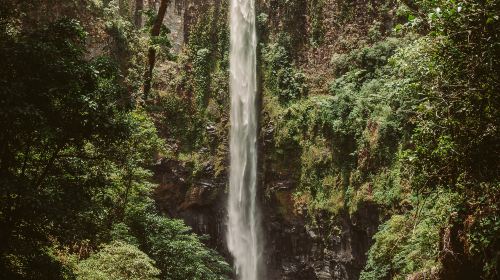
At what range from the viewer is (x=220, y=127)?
2333 cm

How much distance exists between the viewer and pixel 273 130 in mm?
22422

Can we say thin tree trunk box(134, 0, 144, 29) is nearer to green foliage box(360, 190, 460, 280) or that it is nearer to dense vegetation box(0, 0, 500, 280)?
dense vegetation box(0, 0, 500, 280)

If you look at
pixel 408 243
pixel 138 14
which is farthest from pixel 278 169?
pixel 138 14

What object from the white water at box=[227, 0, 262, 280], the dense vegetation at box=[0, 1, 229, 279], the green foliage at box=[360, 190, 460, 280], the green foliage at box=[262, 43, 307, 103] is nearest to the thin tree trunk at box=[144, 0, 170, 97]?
the white water at box=[227, 0, 262, 280]

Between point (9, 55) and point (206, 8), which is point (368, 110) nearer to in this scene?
point (206, 8)

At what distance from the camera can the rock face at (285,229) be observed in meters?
17.8

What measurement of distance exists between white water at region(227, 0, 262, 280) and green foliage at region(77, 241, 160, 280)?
1158 centimetres

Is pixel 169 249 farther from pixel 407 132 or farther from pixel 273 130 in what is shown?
pixel 273 130

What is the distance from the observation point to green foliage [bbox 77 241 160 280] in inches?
395

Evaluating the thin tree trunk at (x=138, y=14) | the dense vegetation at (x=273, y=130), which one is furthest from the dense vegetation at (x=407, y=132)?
the thin tree trunk at (x=138, y=14)

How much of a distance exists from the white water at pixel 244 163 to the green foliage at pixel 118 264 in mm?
11579

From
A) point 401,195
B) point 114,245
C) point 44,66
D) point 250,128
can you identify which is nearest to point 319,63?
point 250,128

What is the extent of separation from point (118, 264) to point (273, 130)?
1313cm

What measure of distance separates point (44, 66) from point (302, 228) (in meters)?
15.5
